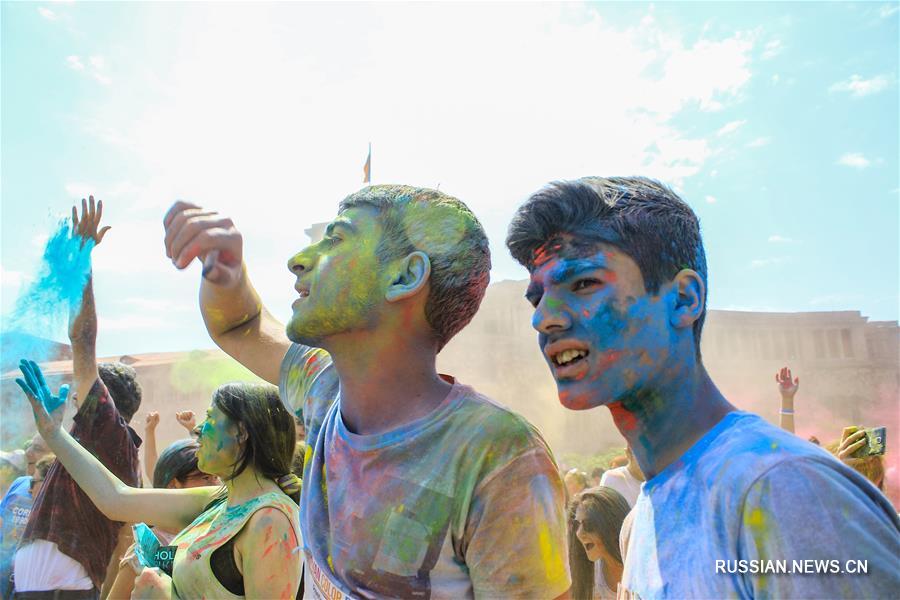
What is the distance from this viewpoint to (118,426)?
4.36 metres

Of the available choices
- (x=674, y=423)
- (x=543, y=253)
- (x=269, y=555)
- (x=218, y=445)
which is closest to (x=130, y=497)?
(x=218, y=445)

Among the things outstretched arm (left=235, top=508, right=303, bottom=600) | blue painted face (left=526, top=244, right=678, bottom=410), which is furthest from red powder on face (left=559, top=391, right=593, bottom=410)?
outstretched arm (left=235, top=508, right=303, bottom=600)

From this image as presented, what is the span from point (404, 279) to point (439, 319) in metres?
0.17

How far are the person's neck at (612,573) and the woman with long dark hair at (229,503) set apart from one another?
183 centimetres

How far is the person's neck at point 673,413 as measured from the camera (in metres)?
1.32

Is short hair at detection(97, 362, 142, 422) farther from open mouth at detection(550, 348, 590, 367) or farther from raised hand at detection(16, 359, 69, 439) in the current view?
open mouth at detection(550, 348, 590, 367)

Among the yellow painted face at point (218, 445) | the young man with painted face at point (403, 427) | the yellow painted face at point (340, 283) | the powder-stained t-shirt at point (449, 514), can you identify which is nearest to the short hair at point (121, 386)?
the yellow painted face at point (218, 445)

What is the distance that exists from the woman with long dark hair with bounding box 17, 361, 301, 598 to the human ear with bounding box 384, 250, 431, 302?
4.36 ft

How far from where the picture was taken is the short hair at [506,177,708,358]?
1.41 meters

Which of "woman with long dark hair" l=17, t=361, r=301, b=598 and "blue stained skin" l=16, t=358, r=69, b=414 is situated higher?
"blue stained skin" l=16, t=358, r=69, b=414

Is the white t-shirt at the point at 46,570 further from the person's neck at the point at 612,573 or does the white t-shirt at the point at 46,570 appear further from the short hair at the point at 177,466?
the person's neck at the point at 612,573

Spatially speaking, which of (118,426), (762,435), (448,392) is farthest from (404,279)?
(118,426)

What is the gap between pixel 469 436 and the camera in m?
1.73

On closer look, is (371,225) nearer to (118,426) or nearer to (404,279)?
(404,279)
